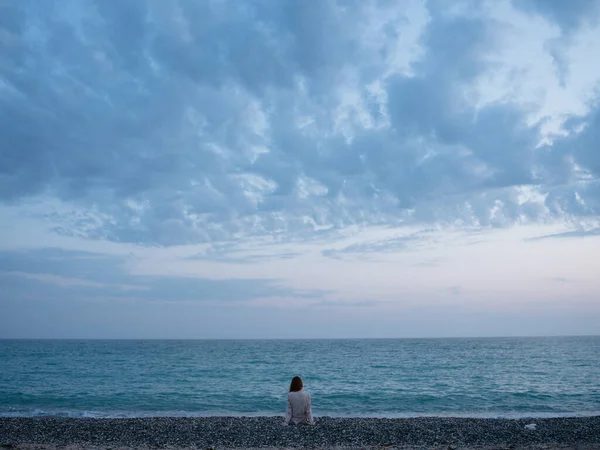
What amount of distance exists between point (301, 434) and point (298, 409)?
3.11 ft

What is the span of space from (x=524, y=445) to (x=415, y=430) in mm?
3804

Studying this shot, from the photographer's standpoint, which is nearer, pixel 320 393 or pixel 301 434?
pixel 301 434

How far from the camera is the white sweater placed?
54.2 feet

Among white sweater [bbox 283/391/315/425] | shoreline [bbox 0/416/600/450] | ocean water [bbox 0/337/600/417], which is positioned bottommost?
ocean water [bbox 0/337/600/417]

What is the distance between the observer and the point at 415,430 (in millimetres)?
17188

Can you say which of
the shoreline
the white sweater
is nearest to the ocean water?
the shoreline

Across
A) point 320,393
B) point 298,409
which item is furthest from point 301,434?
point 320,393

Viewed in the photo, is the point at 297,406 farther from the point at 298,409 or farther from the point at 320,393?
the point at 320,393

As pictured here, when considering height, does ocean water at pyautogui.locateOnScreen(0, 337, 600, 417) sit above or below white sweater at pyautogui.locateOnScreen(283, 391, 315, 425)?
below

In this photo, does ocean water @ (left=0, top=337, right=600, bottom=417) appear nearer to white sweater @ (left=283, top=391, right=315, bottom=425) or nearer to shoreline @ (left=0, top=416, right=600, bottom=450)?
shoreline @ (left=0, top=416, right=600, bottom=450)

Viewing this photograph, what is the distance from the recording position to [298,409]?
16.8 metres

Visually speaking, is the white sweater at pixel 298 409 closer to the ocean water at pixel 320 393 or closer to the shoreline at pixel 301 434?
the shoreline at pixel 301 434

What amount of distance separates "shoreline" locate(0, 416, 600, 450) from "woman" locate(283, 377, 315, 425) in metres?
0.27

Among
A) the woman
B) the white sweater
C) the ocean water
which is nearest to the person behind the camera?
the woman
